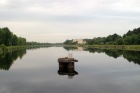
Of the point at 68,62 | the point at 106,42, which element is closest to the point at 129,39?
the point at 106,42

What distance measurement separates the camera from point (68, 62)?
4200cm

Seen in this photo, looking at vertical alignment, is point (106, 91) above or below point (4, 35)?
below

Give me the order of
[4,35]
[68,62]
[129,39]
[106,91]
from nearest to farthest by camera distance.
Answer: [106,91]
[68,62]
[4,35]
[129,39]

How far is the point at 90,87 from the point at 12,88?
9294 mm

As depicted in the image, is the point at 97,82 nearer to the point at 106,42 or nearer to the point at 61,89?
the point at 61,89

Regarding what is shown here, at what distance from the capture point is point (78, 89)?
26.9 m

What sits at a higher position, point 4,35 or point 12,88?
point 4,35

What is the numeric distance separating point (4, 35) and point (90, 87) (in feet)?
324

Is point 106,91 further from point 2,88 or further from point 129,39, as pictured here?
point 129,39

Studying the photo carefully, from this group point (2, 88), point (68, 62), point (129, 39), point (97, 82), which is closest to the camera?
point (2, 88)

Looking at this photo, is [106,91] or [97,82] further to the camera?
[97,82]

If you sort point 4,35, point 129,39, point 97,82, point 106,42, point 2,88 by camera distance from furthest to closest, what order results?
point 106,42
point 129,39
point 4,35
point 97,82
point 2,88

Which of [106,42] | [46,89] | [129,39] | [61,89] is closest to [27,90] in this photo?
[46,89]

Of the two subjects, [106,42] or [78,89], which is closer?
[78,89]
